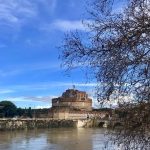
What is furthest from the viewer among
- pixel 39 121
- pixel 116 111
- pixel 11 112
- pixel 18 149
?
pixel 11 112

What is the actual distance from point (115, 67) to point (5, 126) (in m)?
117

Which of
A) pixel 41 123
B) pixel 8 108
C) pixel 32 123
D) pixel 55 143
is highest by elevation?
pixel 8 108

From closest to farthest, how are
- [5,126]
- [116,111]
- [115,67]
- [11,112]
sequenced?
[115,67] < [116,111] < [5,126] < [11,112]

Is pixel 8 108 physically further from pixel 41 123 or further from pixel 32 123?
pixel 32 123

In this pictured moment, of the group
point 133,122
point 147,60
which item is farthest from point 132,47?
point 133,122

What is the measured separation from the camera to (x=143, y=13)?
5852 mm

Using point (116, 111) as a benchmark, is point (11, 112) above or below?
above

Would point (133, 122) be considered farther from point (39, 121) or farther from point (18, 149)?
point (39, 121)

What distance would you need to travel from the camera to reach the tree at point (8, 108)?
141m

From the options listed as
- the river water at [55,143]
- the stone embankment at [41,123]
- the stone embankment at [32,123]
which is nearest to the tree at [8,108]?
the stone embankment at [41,123]

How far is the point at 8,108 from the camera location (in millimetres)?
144875

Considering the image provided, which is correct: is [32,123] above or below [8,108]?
below

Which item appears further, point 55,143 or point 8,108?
point 8,108

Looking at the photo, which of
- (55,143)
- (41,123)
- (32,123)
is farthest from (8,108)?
(55,143)
